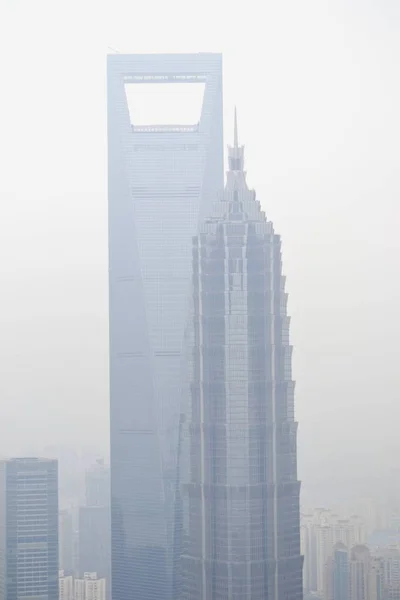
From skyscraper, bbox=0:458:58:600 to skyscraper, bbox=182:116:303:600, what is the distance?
104cm

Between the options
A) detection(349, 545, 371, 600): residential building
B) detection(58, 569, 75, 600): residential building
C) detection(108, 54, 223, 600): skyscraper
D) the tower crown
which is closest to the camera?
detection(349, 545, 371, 600): residential building

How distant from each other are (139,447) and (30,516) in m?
1.35

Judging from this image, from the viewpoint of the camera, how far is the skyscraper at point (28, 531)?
1246cm

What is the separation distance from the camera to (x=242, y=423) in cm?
1240

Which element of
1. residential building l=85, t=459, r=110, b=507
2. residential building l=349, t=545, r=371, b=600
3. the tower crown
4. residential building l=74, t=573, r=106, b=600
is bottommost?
residential building l=74, t=573, r=106, b=600

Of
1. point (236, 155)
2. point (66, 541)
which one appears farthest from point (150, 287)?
point (66, 541)

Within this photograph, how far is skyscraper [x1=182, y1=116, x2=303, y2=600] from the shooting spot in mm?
12164

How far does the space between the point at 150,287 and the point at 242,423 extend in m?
2.49

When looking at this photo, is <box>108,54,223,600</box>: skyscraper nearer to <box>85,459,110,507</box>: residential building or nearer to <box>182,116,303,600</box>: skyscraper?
<box>85,459,110,507</box>: residential building

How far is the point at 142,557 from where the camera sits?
13578 mm

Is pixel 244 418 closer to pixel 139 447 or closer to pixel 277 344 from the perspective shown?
pixel 277 344

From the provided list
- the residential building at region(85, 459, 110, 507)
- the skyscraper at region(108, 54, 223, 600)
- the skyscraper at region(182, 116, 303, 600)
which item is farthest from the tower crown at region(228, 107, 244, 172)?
the residential building at region(85, 459, 110, 507)

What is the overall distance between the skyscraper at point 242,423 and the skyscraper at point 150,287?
0.81 meters

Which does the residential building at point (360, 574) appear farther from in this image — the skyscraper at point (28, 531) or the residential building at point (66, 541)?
the skyscraper at point (28, 531)
